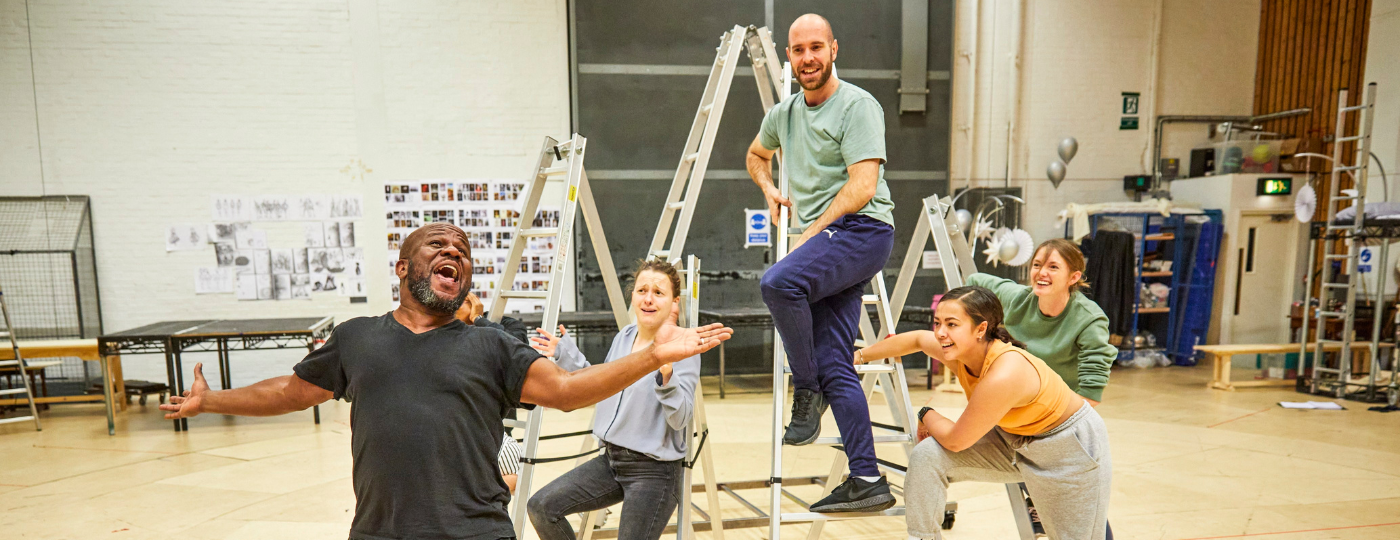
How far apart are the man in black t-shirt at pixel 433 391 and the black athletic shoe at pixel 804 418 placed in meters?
0.71

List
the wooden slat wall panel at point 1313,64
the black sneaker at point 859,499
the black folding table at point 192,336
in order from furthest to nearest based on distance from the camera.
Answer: the wooden slat wall panel at point 1313,64, the black folding table at point 192,336, the black sneaker at point 859,499

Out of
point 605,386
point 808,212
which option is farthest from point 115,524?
point 808,212

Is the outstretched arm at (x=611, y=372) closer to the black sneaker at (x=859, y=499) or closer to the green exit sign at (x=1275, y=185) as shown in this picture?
the black sneaker at (x=859, y=499)

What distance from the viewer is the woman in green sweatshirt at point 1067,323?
2504 millimetres

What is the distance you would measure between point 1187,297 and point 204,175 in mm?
10749

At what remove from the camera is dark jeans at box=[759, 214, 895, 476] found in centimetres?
220

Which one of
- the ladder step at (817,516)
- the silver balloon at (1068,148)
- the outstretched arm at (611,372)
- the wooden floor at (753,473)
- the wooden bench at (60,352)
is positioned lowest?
the wooden floor at (753,473)

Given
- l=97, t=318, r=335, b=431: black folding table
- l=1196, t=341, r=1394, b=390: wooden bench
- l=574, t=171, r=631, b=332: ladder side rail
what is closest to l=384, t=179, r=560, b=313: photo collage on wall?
l=97, t=318, r=335, b=431: black folding table

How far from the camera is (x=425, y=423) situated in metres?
1.62

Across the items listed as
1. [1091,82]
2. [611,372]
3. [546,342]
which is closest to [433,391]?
[611,372]

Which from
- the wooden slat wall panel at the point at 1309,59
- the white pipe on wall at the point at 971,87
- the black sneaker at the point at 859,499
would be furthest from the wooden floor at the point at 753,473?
the wooden slat wall panel at the point at 1309,59

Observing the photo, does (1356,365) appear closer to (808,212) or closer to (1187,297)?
(1187,297)

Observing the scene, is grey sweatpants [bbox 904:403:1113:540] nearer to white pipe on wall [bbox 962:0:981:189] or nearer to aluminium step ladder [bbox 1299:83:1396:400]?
aluminium step ladder [bbox 1299:83:1396:400]

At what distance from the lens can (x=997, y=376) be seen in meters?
2.10
